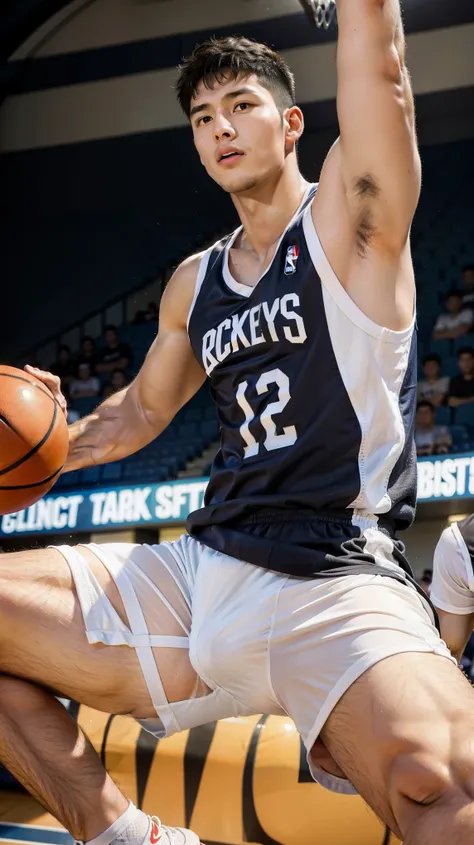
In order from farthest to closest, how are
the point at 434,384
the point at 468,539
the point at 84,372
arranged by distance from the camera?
1. the point at 84,372
2. the point at 434,384
3. the point at 468,539

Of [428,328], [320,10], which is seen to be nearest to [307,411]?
[320,10]

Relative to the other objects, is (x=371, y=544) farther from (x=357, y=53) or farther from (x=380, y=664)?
(x=357, y=53)

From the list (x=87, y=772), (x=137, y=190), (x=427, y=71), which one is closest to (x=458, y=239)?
(x=427, y=71)

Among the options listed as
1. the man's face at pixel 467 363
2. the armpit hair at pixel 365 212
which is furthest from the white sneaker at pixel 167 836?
the man's face at pixel 467 363

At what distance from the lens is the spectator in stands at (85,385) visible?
12.0m

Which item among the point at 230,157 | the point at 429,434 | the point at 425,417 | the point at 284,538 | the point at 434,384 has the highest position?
the point at 230,157

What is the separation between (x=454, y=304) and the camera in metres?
10.7

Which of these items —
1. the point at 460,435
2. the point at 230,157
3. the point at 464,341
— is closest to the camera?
the point at 230,157

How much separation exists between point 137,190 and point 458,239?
5.18 metres

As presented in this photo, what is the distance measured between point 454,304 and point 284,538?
30.1ft

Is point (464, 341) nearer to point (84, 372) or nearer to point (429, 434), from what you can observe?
point (429, 434)

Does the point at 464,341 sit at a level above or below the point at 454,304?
below

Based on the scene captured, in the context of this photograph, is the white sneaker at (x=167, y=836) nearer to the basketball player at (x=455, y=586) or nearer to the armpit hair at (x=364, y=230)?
the armpit hair at (x=364, y=230)

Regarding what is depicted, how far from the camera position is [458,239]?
12.2 m
